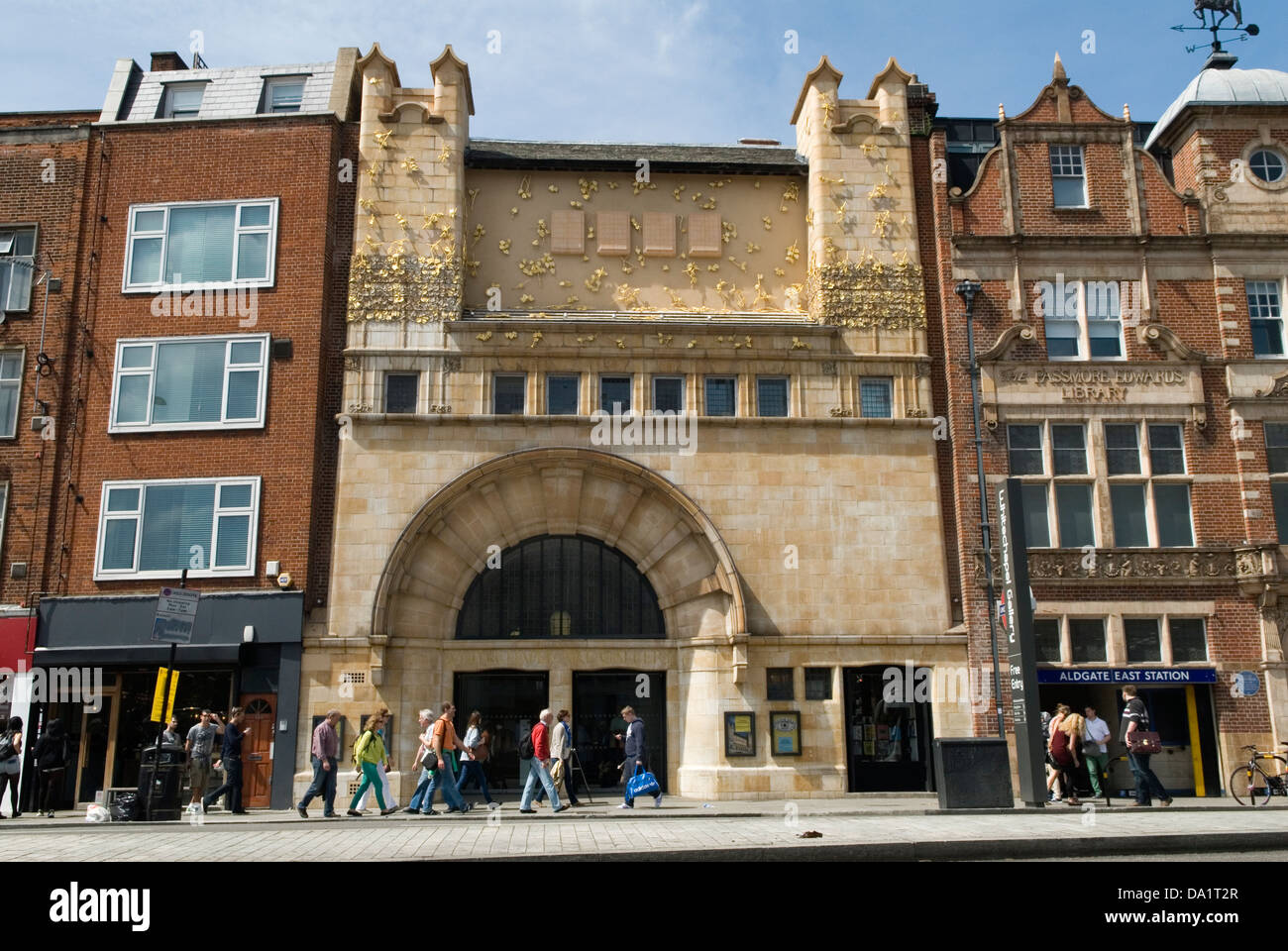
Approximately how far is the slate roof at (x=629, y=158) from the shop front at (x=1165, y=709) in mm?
13620

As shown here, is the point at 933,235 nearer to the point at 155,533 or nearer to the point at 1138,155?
the point at 1138,155

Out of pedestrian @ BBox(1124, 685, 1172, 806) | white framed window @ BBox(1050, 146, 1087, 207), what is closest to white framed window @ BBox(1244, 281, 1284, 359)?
white framed window @ BBox(1050, 146, 1087, 207)

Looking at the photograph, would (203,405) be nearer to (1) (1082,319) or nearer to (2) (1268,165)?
(1) (1082,319)

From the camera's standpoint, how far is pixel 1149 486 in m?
24.4

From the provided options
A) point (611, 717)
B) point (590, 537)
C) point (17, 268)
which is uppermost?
point (17, 268)

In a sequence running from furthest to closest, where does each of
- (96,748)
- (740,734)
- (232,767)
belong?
1. (740,734)
2. (96,748)
3. (232,767)

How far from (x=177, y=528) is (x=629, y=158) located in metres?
13.6

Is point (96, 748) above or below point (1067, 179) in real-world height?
below

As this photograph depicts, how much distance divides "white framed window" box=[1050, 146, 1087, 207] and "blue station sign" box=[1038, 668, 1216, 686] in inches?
433

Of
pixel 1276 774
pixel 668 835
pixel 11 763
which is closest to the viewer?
pixel 668 835

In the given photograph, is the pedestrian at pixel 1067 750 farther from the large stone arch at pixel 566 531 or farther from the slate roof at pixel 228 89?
the slate roof at pixel 228 89

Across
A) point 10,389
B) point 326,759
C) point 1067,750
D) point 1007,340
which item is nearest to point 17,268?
point 10,389

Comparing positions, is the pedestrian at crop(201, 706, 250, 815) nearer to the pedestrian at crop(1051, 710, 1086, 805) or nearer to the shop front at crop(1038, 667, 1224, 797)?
the pedestrian at crop(1051, 710, 1086, 805)
